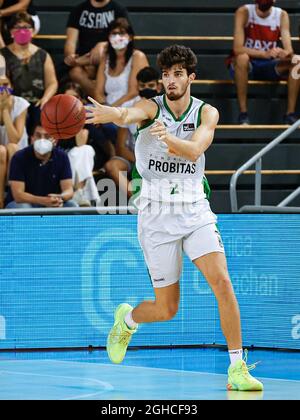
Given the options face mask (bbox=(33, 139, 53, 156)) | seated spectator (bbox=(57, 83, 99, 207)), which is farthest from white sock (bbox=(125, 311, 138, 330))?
face mask (bbox=(33, 139, 53, 156))

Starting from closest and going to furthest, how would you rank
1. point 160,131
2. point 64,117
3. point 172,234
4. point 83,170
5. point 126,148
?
point 160,131 → point 64,117 → point 172,234 → point 83,170 → point 126,148

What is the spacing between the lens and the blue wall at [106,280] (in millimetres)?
10516

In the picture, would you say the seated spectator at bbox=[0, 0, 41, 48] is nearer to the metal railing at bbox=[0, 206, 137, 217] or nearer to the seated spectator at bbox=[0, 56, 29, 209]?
the seated spectator at bbox=[0, 56, 29, 209]

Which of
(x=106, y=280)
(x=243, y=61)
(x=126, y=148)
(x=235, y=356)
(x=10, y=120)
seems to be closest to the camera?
(x=235, y=356)

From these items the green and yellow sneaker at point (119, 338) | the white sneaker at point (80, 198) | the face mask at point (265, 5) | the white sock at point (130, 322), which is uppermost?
the face mask at point (265, 5)

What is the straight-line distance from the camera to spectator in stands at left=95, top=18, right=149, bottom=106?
13.7m

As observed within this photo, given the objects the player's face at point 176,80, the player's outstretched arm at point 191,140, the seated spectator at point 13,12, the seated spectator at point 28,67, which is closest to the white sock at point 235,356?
the player's outstretched arm at point 191,140

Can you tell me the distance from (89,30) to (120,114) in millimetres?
6940

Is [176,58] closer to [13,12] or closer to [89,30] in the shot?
[89,30]

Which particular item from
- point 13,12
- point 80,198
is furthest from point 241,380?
point 13,12

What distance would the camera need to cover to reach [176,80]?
8.10 m

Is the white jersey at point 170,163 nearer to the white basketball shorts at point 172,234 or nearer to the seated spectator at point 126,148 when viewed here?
the white basketball shorts at point 172,234

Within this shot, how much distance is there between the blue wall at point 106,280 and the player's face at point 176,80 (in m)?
2.76
